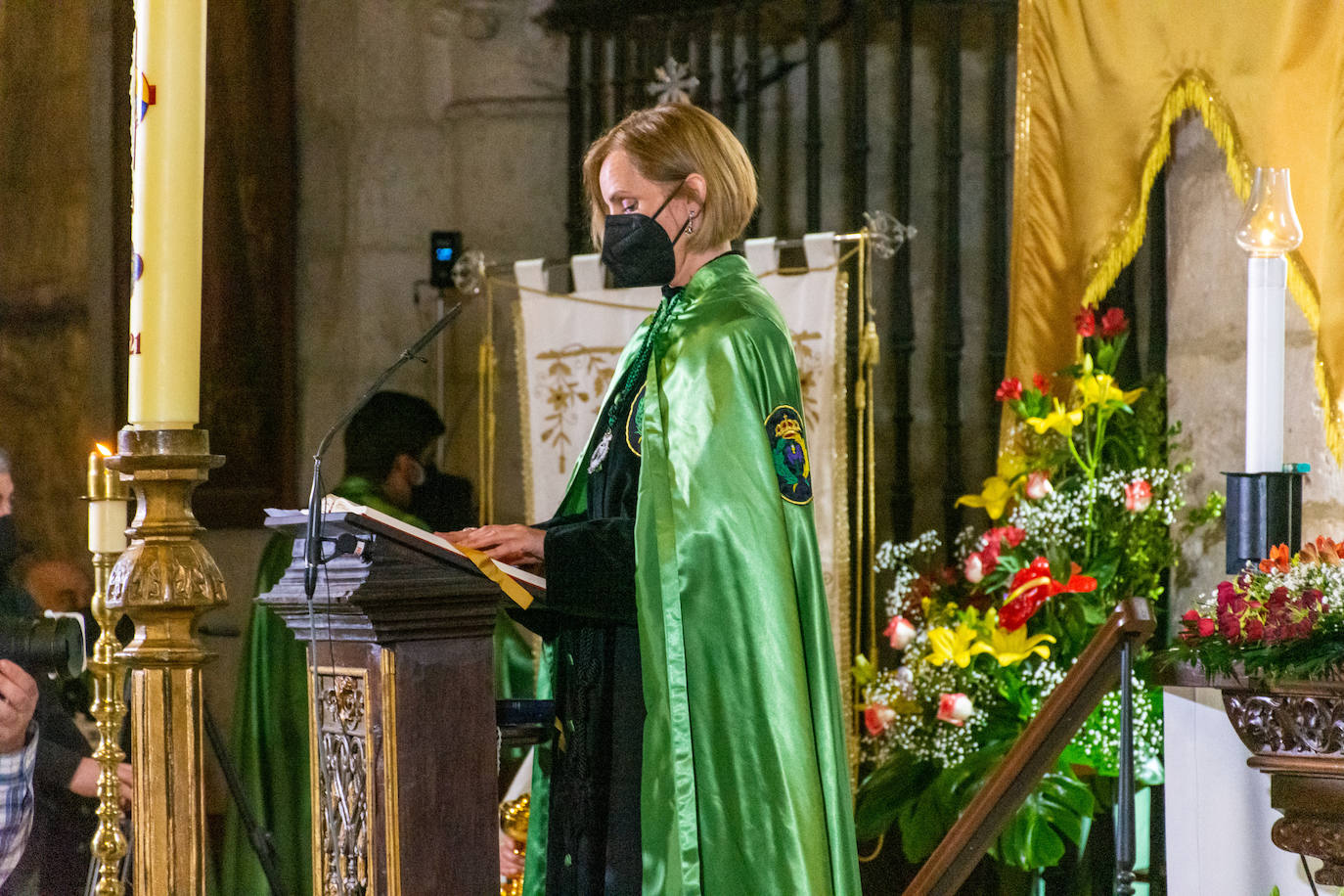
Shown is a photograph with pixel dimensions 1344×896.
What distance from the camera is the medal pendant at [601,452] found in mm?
2086

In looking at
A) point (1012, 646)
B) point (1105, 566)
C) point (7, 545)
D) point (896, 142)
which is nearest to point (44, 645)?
point (7, 545)

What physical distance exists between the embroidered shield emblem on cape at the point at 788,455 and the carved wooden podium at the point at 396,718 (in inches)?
19.6

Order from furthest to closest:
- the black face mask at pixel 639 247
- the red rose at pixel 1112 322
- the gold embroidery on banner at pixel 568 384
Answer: the gold embroidery on banner at pixel 568 384, the red rose at pixel 1112 322, the black face mask at pixel 639 247

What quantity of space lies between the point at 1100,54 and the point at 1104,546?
119 centimetres

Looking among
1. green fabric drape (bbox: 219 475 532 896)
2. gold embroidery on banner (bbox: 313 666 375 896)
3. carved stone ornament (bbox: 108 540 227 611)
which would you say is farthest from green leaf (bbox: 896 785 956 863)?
carved stone ornament (bbox: 108 540 227 611)

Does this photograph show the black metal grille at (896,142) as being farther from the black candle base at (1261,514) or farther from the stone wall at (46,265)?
the black candle base at (1261,514)

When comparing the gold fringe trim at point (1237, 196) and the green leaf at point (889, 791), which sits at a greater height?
the gold fringe trim at point (1237, 196)

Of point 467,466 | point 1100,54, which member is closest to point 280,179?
point 467,466

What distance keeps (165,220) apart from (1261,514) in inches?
63.8

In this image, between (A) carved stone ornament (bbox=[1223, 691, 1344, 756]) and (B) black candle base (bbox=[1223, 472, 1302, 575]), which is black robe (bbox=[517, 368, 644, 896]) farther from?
(B) black candle base (bbox=[1223, 472, 1302, 575])

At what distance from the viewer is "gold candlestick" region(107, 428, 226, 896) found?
126 cm

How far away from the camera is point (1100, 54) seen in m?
3.45

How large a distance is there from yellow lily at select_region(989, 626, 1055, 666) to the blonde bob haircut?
1302 millimetres

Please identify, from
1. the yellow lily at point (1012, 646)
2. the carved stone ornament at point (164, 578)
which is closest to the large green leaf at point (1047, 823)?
the yellow lily at point (1012, 646)
